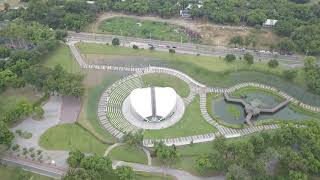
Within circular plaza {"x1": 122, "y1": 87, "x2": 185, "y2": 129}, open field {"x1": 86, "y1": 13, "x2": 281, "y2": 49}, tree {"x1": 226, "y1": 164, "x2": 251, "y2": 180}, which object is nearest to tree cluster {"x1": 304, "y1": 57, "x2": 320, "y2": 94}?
open field {"x1": 86, "y1": 13, "x2": 281, "y2": 49}

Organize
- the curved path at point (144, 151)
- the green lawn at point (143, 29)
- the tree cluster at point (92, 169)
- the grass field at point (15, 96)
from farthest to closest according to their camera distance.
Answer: the green lawn at point (143, 29) < the grass field at point (15, 96) < the curved path at point (144, 151) < the tree cluster at point (92, 169)

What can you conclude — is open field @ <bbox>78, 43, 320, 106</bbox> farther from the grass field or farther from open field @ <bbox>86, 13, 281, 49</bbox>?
the grass field

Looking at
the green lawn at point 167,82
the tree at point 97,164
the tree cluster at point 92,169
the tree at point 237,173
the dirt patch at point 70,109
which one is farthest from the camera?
the green lawn at point 167,82

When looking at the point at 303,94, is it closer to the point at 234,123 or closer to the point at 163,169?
the point at 234,123

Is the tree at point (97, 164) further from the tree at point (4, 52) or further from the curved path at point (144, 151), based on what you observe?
the tree at point (4, 52)

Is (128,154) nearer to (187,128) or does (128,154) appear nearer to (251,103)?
(187,128)

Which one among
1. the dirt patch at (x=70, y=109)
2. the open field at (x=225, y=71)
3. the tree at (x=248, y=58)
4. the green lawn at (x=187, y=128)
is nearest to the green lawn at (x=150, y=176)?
the green lawn at (x=187, y=128)
